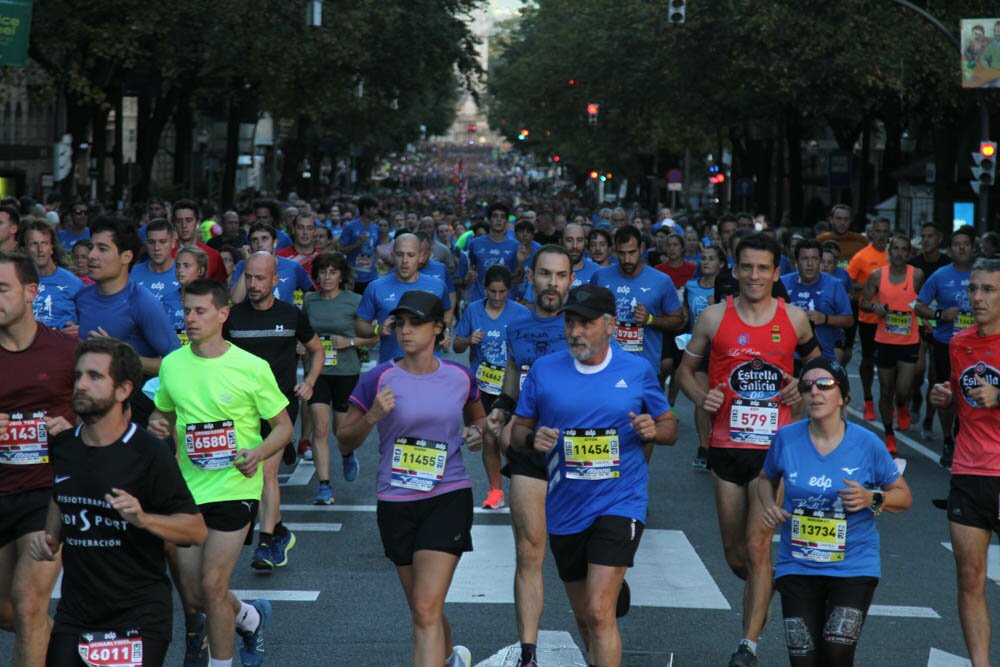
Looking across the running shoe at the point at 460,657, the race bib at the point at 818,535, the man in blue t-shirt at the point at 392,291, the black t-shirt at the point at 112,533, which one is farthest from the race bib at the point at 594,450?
the man in blue t-shirt at the point at 392,291

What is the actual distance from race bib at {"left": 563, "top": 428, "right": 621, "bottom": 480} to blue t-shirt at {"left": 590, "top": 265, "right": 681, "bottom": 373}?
16.8ft

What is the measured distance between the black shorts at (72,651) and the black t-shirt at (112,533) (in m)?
0.03

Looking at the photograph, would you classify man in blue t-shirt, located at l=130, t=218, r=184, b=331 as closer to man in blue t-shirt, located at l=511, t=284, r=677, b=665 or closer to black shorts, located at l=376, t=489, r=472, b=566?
black shorts, located at l=376, t=489, r=472, b=566

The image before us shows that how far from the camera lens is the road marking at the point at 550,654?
781cm

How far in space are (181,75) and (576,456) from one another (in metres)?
33.7

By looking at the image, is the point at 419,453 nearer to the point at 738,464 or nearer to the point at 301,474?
the point at 738,464

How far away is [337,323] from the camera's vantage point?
13062 millimetres

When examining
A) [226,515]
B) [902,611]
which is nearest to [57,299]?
[226,515]

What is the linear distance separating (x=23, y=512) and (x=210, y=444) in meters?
0.84

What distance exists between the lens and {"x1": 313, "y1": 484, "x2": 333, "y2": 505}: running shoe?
12305 millimetres

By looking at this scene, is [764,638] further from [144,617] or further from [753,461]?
[144,617]

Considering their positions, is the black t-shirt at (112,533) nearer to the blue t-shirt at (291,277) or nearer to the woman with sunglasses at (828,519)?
the woman with sunglasses at (828,519)

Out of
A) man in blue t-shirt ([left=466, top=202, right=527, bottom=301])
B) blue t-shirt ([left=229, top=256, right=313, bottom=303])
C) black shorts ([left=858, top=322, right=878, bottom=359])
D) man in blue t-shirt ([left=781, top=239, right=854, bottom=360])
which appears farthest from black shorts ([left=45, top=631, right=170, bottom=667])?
man in blue t-shirt ([left=466, top=202, right=527, bottom=301])

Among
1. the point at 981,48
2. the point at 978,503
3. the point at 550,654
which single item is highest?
the point at 981,48
